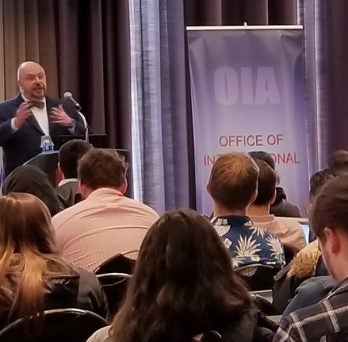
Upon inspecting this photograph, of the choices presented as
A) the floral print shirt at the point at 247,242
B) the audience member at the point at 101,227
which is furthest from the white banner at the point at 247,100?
the floral print shirt at the point at 247,242

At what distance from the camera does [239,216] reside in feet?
9.05

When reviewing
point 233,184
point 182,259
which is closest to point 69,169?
point 233,184

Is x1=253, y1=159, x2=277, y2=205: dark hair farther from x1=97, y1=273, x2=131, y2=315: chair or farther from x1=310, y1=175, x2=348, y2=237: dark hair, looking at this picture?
x1=310, y1=175, x2=348, y2=237: dark hair

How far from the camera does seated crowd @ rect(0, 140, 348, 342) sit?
1503mm

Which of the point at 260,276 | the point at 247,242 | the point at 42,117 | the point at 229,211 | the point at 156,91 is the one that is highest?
the point at 156,91

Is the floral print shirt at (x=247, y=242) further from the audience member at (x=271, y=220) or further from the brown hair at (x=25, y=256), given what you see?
the brown hair at (x=25, y=256)

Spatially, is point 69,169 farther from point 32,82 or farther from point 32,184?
point 32,82

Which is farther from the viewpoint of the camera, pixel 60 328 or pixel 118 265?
pixel 118 265

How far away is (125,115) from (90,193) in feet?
9.02

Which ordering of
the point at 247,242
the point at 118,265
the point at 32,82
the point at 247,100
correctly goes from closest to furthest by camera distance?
1. the point at 118,265
2. the point at 247,242
3. the point at 32,82
4. the point at 247,100

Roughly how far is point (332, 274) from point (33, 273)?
2.85 feet

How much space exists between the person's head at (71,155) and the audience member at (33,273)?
1682 mm

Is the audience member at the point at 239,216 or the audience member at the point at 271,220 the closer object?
the audience member at the point at 239,216

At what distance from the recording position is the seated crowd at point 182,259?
4.93ft
